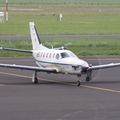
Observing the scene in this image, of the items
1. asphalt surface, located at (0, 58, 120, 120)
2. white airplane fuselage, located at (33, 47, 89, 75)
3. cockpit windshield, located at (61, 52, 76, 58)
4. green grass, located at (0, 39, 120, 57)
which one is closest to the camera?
asphalt surface, located at (0, 58, 120, 120)

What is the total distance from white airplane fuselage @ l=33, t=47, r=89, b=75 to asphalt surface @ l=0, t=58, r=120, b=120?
0.81m

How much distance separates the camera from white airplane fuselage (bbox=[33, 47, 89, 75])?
100 feet

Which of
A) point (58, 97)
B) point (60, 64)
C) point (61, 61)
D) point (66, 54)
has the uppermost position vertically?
point (66, 54)

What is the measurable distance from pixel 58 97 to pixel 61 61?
16.3 ft

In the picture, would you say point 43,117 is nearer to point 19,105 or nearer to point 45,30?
point 19,105

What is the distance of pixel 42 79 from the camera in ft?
113

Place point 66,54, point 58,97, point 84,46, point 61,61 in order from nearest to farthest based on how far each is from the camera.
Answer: point 58,97
point 61,61
point 66,54
point 84,46

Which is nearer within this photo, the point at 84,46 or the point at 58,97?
the point at 58,97

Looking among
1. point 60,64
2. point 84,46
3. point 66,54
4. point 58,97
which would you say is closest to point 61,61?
point 60,64

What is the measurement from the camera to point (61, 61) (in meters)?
31.8

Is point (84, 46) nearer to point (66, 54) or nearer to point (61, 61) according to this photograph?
point (66, 54)

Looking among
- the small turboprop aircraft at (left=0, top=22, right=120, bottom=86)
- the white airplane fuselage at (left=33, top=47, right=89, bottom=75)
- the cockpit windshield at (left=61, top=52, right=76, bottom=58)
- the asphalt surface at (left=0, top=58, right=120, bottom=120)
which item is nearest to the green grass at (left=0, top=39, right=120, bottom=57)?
the asphalt surface at (left=0, top=58, right=120, bottom=120)

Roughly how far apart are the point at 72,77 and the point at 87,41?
25.7 m

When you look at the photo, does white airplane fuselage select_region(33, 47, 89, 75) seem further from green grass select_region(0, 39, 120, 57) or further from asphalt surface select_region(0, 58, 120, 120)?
green grass select_region(0, 39, 120, 57)
